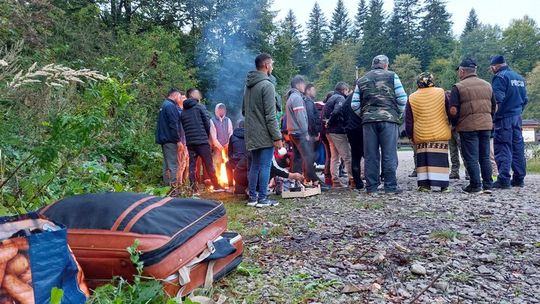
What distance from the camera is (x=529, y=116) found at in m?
43.4

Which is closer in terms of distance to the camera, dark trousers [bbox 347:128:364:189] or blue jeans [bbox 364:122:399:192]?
blue jeans [bbox 364:122:399:192]

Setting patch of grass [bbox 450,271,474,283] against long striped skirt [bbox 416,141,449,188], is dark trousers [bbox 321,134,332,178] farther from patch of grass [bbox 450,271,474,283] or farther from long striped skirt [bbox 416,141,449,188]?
patch of grass [bbox 450,271,474,283]

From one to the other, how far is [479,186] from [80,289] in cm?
575

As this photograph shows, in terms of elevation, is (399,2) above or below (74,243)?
above

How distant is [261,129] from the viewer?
5660 mm

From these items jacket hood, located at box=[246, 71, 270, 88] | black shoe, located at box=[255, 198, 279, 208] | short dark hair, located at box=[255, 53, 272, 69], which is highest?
short dark hair, located at box=[255, 53, 272, 69]

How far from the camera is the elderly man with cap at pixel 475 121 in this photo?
6.29m

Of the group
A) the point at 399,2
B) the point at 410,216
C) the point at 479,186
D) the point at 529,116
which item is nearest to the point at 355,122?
the point at 479,186

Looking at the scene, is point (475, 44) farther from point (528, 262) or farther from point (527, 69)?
point (528, 262)

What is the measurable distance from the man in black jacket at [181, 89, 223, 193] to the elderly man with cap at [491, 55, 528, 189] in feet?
14.6

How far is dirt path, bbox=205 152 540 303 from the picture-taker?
252 centimetres

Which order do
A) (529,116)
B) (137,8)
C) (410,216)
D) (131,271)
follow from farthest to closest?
(529,116), (137,8), (410,216), (131,271)

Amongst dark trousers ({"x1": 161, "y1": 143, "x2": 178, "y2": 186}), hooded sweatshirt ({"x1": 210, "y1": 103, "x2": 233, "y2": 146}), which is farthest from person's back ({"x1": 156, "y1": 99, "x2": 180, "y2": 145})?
hooded sweatshirt ({"x1": 210, "y1": 103, "x2": 233, "y2": 146})

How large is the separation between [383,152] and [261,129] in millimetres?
1958
